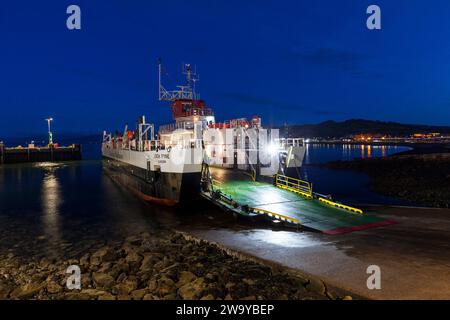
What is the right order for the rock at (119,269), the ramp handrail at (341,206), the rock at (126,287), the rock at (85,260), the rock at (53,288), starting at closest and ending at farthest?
the rock at (126,287), the rock at (53,288), the rock at (119,269), the rock at (85,260), the ramp handrail at (341,206)

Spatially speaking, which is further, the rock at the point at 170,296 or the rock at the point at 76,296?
the rock at the point at 76,296

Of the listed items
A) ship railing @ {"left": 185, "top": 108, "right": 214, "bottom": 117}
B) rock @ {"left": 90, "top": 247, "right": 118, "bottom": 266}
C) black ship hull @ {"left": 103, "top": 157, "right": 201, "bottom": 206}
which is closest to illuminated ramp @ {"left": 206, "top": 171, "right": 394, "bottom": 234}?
black ship hull @ {"left": 103, "top": 157, "right": 201, "bottom": 206}

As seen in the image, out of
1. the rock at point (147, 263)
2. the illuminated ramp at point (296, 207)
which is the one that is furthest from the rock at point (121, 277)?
the illuminated ramp at point (296, 207)

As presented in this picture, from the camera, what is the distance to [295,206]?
15.9m

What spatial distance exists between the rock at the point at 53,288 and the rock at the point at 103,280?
0.91 m

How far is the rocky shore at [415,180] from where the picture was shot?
78.3 ft

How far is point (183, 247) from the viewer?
12.3m

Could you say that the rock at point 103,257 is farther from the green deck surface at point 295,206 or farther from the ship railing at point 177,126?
the ship railing at point 177,126

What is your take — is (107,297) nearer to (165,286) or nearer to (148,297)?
(148,297)

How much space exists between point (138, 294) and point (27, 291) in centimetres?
343

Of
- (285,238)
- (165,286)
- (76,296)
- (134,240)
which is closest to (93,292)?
(76,296)
